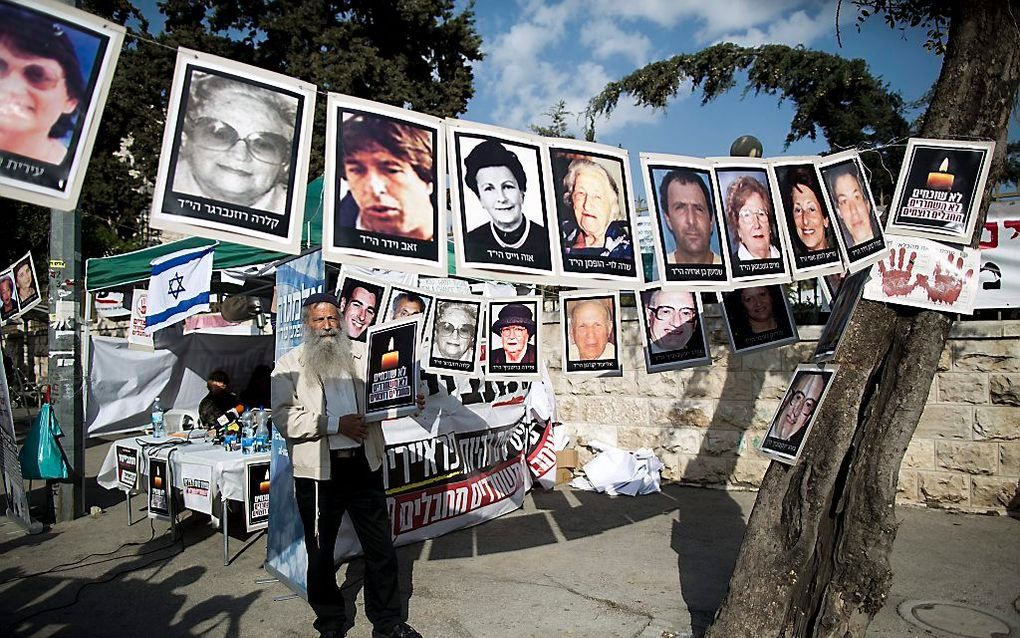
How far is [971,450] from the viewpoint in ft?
22.7

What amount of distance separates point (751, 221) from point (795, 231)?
25 cm

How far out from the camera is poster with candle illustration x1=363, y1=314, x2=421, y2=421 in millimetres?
4215

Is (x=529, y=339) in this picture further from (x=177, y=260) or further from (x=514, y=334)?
(x=177, y=260)

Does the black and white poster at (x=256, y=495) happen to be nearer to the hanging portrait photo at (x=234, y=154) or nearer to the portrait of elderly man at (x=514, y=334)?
the portrait of elderly man at (x=514, y=334)

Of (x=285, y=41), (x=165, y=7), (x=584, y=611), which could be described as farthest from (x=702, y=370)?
(x=165, y=7)

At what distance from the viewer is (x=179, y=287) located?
7.09m

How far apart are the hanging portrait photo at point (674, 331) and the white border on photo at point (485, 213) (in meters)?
1.48

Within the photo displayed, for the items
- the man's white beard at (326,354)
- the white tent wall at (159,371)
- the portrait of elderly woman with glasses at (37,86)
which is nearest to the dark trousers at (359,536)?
the man's white beard at (326,354)

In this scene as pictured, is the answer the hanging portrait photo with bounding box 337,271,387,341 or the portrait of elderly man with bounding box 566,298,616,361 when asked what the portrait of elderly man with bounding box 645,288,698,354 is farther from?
the hanging portrait photo with bounding box 337,271,387,341

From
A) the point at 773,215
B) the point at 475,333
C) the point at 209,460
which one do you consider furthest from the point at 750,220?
the point at 209,460

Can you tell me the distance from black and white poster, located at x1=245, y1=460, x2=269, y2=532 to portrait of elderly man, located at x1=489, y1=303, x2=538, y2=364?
2.63m

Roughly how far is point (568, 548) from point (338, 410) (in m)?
2.99

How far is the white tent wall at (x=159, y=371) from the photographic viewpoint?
12141mm

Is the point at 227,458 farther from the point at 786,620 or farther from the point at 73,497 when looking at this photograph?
the point at 786,620
